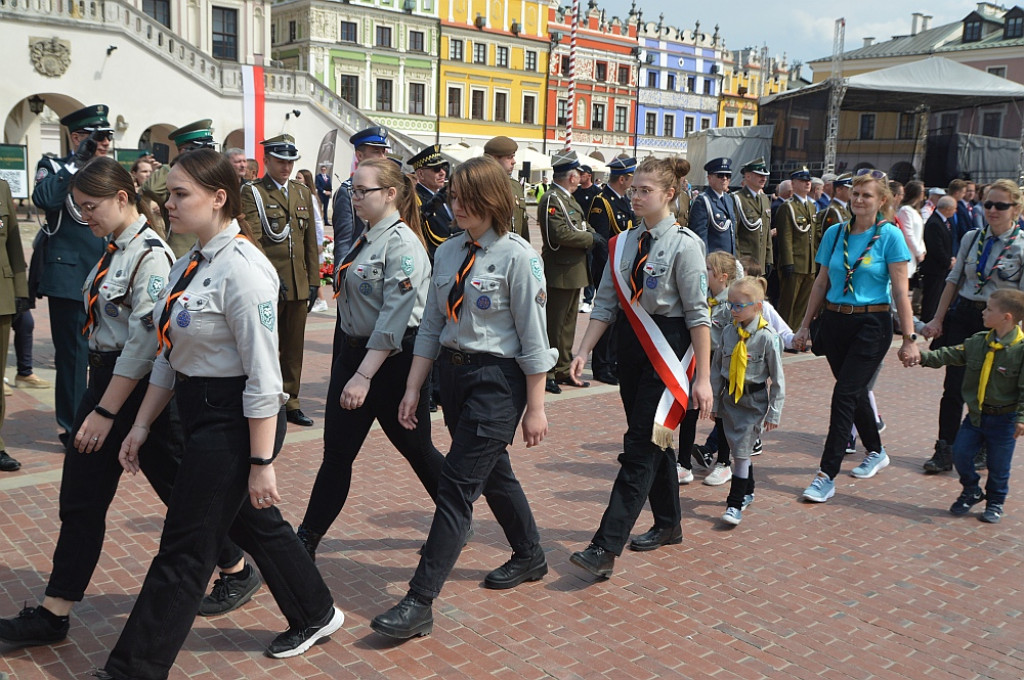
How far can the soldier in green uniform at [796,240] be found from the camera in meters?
11.8

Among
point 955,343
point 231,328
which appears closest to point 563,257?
point 955,343

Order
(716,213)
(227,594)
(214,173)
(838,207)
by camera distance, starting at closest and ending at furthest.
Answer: (214,173) < (227,594) < (716,213) < (838,207)

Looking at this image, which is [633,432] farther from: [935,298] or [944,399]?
[935,298]

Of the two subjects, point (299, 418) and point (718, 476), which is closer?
point (718, 476)

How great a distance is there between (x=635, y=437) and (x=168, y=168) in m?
4.30

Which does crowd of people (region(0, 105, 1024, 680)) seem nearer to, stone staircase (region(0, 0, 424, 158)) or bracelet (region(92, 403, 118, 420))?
bracelet (region(92, 403, 118, 420))

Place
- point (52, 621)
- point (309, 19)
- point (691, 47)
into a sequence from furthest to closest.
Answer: point (691, 47), point (309, 19), point (52, 621)

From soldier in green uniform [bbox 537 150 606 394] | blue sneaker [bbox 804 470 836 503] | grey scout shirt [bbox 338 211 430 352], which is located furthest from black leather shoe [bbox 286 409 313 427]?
blue sneaker [bbox 804 470 836 503]

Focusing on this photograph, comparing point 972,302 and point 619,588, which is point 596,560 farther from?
point 972,302

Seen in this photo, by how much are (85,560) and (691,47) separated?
77.0 metres

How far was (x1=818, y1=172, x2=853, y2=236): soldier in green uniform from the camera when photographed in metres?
11.8

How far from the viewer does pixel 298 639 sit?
3.70 metres

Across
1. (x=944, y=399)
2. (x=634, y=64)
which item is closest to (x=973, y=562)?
(x=944, y=399)

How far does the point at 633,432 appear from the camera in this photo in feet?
15.1
